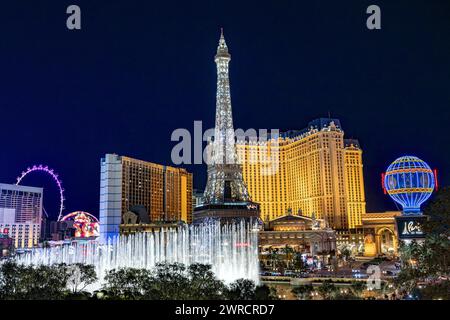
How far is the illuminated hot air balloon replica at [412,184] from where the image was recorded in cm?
4684

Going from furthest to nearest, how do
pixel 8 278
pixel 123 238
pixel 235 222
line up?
pixel 235 222 → pixel 123 238 → pixel 8 278

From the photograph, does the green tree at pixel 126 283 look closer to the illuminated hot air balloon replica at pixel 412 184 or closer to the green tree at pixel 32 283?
the green tree at pixel 32 283

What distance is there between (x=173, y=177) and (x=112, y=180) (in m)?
35.7

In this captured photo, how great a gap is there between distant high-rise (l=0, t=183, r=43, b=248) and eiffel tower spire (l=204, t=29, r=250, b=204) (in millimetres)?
58528

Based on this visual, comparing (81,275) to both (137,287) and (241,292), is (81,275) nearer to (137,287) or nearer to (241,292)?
(137,287)

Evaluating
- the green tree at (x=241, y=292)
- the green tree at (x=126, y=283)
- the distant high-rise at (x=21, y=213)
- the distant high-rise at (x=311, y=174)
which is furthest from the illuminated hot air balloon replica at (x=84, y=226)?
the green tree at (x=241, y=292)

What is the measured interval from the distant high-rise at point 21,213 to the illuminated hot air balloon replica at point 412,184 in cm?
9298

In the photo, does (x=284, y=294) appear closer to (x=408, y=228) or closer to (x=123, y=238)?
(x=408, y=228)

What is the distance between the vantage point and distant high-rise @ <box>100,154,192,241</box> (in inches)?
2731

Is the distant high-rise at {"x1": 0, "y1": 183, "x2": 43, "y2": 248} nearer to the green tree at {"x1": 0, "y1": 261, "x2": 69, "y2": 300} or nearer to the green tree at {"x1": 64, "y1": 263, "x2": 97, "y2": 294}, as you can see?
the green tree at {"x1": 64, "y1": 263, "x2": 97, "y2": 294}

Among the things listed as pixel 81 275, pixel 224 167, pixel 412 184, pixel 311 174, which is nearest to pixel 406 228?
pixel 412 184

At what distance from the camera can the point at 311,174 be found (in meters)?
92.9
